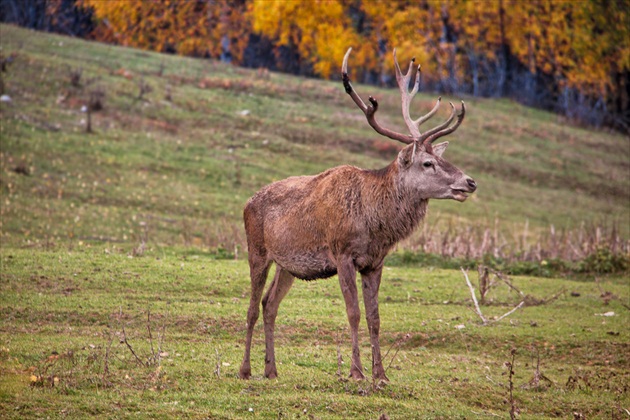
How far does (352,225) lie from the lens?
11.1 m

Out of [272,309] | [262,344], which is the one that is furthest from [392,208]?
[262,344]

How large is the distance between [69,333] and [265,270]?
3547mm

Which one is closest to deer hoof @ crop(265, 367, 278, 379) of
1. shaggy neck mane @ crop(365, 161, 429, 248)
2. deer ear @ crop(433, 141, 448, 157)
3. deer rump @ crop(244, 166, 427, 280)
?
deer rump @ crop(244, 166, 427, 280)

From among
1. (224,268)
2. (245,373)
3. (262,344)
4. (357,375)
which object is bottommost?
Answer: (224,268)

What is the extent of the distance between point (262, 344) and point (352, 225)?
11.1 ft

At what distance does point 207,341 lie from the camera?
13.5 m

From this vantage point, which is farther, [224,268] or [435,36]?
[435,36]

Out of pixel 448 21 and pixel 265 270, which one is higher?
pixel 448 21

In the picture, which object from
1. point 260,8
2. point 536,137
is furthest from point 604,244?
point 260,8

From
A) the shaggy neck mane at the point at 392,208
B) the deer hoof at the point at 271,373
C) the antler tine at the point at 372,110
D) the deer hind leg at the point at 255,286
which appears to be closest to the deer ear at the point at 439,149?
the antler tine at the point at 372,110

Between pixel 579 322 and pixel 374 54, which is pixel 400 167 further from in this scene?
pixel 374 54

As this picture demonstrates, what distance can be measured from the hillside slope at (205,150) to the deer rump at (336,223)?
35.2ft

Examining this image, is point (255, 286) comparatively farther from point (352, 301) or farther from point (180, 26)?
point (180, 26)

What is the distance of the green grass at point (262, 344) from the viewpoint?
1005 centimetres
